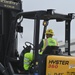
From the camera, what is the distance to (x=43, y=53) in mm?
8352

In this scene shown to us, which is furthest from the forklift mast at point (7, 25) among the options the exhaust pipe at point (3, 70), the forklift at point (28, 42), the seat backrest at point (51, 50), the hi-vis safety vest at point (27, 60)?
the seat backrest at point (51, 50)

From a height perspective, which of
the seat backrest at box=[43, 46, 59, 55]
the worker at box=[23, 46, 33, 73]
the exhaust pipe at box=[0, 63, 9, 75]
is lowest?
the exhaust pipe at box=[0, 63, 9, 75]

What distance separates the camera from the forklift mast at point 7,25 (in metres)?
8.95

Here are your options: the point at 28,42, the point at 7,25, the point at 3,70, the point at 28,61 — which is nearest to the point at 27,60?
the point at 28,61

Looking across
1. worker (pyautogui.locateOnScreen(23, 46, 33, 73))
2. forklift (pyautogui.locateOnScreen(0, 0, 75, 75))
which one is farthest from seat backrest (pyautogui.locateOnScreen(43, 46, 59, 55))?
worker (pyautogui.locateOnScreen(23, 46, 33, 73))

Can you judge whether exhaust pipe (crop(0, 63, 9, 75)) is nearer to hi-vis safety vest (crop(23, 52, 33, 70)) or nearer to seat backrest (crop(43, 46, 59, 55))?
hi-vis safety vest (crop(23, 52, 33, 70))

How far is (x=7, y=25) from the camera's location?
934 centimetres

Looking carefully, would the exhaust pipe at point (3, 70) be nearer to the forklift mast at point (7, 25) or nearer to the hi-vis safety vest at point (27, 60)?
the forklift mast at point (7, 25)

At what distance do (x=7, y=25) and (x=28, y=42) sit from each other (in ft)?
3.19

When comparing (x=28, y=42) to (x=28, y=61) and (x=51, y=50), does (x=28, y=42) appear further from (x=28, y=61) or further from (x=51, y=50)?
(x=51, y=50)

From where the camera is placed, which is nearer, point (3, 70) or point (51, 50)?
point (51, 50)

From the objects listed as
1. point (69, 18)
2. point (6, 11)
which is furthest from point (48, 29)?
point (6, 11)

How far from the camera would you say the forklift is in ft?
26.8

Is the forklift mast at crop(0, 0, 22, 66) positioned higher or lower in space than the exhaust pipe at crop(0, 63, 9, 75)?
higher
